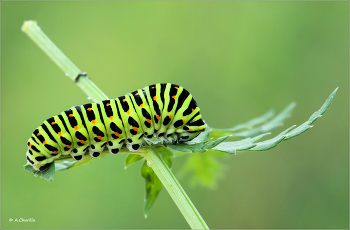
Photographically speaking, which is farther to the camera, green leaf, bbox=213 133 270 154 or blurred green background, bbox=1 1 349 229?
blurred green background, bbox=1 1 349 229

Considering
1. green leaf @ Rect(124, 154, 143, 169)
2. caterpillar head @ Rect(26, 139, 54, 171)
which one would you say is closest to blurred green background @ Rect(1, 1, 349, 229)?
caterpillar head @ Rect(26, 139, 54, 171)

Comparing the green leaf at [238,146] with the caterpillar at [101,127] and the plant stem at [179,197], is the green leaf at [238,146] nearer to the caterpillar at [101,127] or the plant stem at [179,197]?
the plant stem at [179,197]

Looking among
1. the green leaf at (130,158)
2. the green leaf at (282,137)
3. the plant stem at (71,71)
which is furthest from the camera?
the plant stem at (71,71)

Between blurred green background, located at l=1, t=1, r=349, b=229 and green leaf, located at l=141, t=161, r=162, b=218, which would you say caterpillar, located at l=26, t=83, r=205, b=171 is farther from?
blurred green background, located at l=1, t=1, r=349, b=229

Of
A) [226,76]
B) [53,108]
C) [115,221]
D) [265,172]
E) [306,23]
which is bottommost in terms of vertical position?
[115,221]

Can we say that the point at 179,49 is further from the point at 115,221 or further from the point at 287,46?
the point at 115,221

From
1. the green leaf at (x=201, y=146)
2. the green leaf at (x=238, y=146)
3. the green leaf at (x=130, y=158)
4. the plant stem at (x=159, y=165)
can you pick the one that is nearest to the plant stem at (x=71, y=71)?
the plant stem at (x=159, y=165)

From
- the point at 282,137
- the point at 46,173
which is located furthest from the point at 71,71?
the point at 282,137

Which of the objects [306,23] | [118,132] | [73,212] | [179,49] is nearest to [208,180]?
[118,132]
